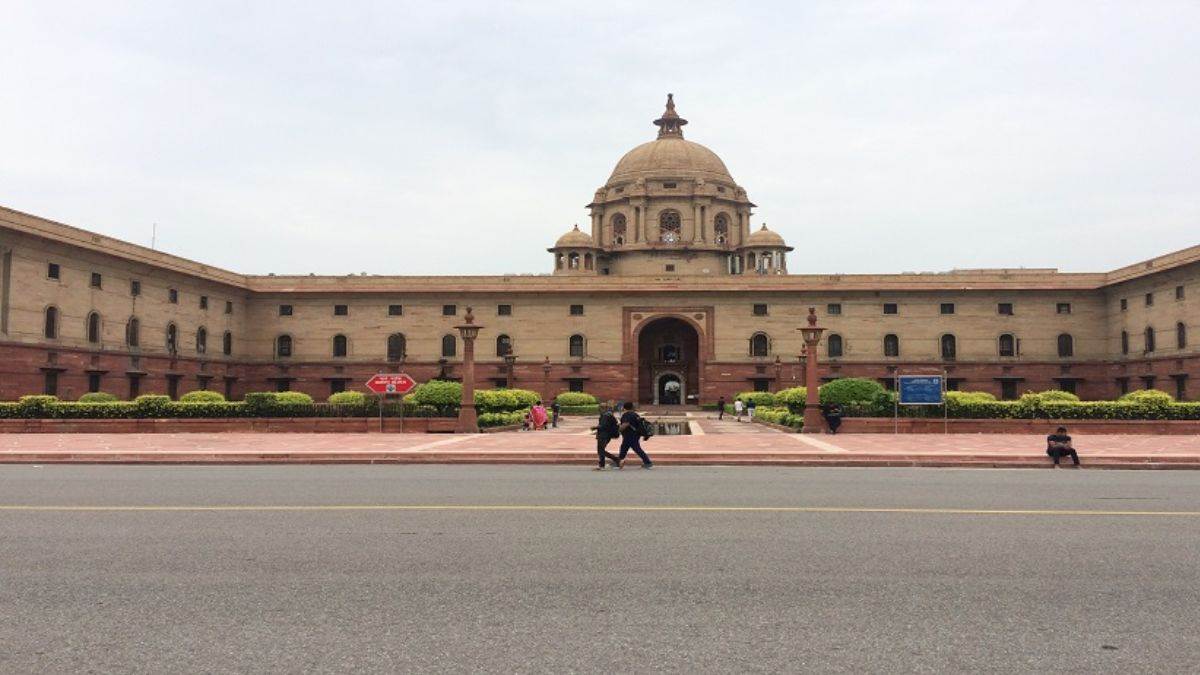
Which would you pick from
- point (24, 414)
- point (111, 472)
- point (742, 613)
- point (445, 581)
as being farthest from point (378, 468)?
point (24, 414)

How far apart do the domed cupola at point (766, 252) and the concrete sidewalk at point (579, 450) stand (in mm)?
41845

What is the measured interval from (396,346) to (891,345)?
30.9 meters

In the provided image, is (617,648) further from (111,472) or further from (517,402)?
(517,402)

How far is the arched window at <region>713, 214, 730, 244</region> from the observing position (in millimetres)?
67500

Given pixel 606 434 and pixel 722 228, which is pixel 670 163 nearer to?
pixel 722 228

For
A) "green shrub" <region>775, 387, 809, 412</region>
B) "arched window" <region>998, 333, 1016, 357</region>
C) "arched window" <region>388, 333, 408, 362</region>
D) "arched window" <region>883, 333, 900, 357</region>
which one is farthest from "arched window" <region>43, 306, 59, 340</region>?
"arched window" <region>998, 333, 1016, 357</region>

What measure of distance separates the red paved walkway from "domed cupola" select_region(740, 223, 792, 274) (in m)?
41.6

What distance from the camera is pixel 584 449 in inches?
757

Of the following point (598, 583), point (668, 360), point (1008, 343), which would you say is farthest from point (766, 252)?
point (598, 583)

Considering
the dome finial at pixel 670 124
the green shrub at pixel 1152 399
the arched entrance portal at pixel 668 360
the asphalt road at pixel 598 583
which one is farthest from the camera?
the dome finial at pixel 670 124

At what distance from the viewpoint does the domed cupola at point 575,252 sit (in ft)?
217

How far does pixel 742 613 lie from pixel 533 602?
1.28m

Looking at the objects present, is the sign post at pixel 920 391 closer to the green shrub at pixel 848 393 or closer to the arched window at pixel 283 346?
the green shrub at pixel 848 393

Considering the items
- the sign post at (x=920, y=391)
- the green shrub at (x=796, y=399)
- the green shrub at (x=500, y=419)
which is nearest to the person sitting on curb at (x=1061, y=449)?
the sign post at (x=920, y=391)
